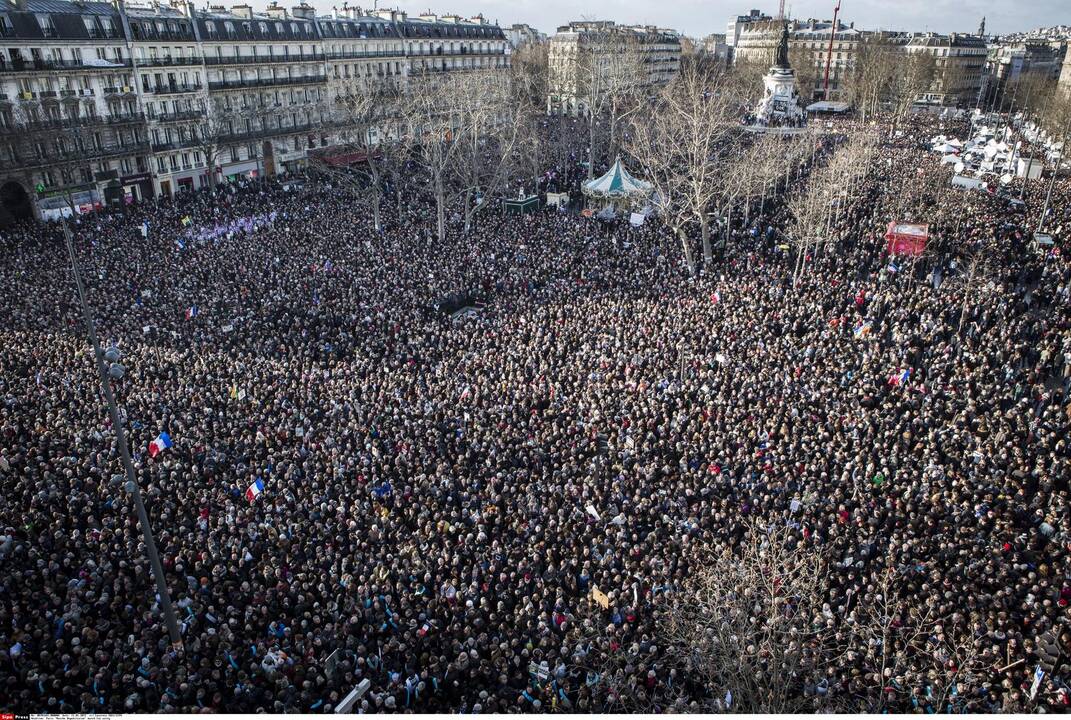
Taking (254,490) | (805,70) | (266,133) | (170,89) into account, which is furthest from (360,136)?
(805,70)

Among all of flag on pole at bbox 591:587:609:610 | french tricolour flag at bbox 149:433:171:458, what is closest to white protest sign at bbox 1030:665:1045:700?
flag on pole at bbox 591:587:609:610

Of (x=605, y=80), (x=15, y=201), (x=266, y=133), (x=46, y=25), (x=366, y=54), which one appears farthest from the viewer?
(x=605, y=80)

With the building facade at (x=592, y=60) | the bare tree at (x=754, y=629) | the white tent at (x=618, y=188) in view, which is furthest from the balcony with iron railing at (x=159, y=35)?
the bare tree at (x=754, y=629)

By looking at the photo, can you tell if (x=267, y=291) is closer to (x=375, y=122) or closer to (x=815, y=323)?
(x=815, y=323)

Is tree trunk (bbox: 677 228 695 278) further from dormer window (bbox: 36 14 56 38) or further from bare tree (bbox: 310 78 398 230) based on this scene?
dormer window (bbox: 36 14 56 38)

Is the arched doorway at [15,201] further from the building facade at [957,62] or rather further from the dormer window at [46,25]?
the building facade at [957,62]

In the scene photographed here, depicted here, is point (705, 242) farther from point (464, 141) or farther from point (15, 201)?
point (15, 201)
